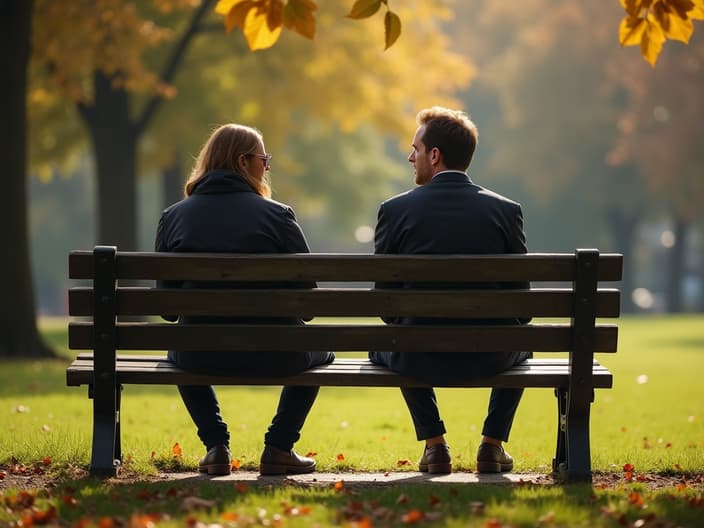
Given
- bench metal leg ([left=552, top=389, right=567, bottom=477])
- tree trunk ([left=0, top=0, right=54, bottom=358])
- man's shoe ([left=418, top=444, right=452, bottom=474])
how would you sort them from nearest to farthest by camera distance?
bench metal leg ([left=552, top=389, right=567, bottom=477])
man's shoe ([left=418, top=444, right=452, bottom=474])
tree trunk ([left=0, top=0, right=54, bottom=358])

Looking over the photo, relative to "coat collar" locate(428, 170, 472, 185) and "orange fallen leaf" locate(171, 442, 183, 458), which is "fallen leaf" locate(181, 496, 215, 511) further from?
"coat collar" locate(428, 170, 472, 185)

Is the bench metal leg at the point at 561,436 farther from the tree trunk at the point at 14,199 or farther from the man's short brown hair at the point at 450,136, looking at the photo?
the tree trunk at the point at 14,199

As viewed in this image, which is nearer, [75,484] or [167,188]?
[75,484]

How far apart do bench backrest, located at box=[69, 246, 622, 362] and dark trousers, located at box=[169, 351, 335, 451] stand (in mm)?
156

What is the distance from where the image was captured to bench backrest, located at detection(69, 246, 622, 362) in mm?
5027

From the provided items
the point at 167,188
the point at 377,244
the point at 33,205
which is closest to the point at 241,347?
the point at 377,244

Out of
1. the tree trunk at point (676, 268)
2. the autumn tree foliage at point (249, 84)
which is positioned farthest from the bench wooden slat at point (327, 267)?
the tree trunk at point (676, 268)

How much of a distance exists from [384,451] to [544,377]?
6.00 ft

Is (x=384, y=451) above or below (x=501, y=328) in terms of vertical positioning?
below

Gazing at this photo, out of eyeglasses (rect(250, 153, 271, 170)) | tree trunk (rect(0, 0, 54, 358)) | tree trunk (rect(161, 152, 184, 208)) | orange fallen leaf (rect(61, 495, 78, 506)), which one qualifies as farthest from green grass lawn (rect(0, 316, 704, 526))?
tree trunk (rect(161, 152, 184, 208))

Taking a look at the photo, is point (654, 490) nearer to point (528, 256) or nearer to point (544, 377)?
point (544, 377)

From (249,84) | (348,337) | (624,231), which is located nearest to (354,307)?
(348,337)

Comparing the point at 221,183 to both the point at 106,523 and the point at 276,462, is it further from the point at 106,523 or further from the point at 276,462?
the point at 106,523

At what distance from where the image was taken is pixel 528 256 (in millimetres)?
4980
